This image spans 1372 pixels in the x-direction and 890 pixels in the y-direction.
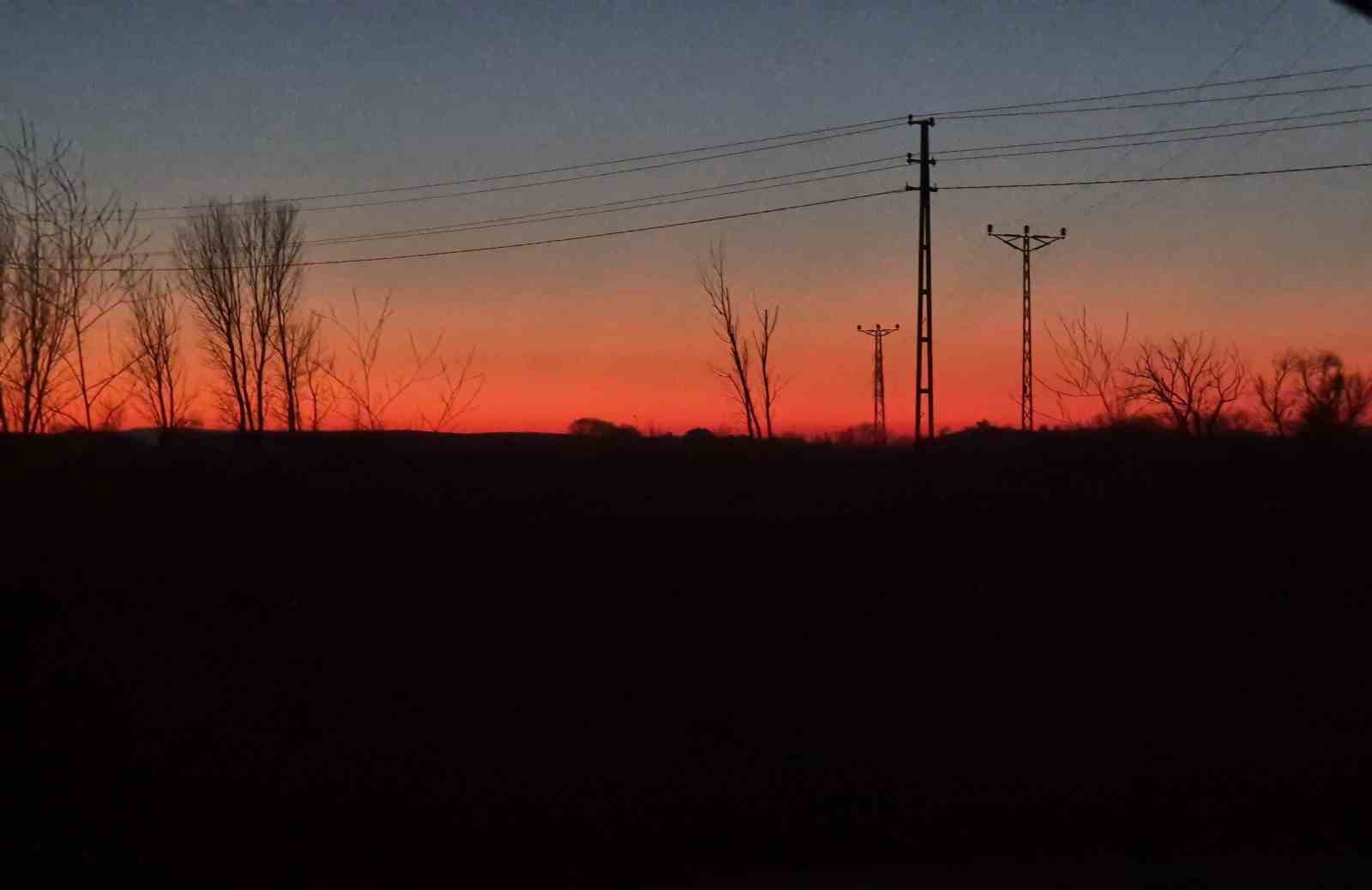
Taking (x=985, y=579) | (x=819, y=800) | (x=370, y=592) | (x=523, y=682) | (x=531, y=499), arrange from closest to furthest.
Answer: (x=819, y=800), (x=523, y=682), (x=370, y=592), (x=985, y=579), (x=531, y=499)

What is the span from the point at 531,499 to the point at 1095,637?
44.2 feet

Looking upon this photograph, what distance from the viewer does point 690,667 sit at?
15328 millimetres

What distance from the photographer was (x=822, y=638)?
1683cm

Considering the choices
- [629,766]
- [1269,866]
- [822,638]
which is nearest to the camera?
[1269,866]

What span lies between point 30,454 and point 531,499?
10057mm

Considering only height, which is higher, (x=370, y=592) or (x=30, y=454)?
(x=30, y=454)

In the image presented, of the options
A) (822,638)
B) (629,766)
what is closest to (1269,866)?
(629,766)

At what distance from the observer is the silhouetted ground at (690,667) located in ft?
29.8

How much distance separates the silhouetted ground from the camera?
9094 millimetres

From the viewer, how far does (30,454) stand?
845 inches

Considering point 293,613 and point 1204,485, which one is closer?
point 293,613

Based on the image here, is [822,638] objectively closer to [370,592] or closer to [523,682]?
[523,682]

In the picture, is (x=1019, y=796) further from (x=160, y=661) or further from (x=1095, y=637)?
(x=160, y=661)

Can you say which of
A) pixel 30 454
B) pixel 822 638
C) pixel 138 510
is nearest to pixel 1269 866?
pixel 822 638
